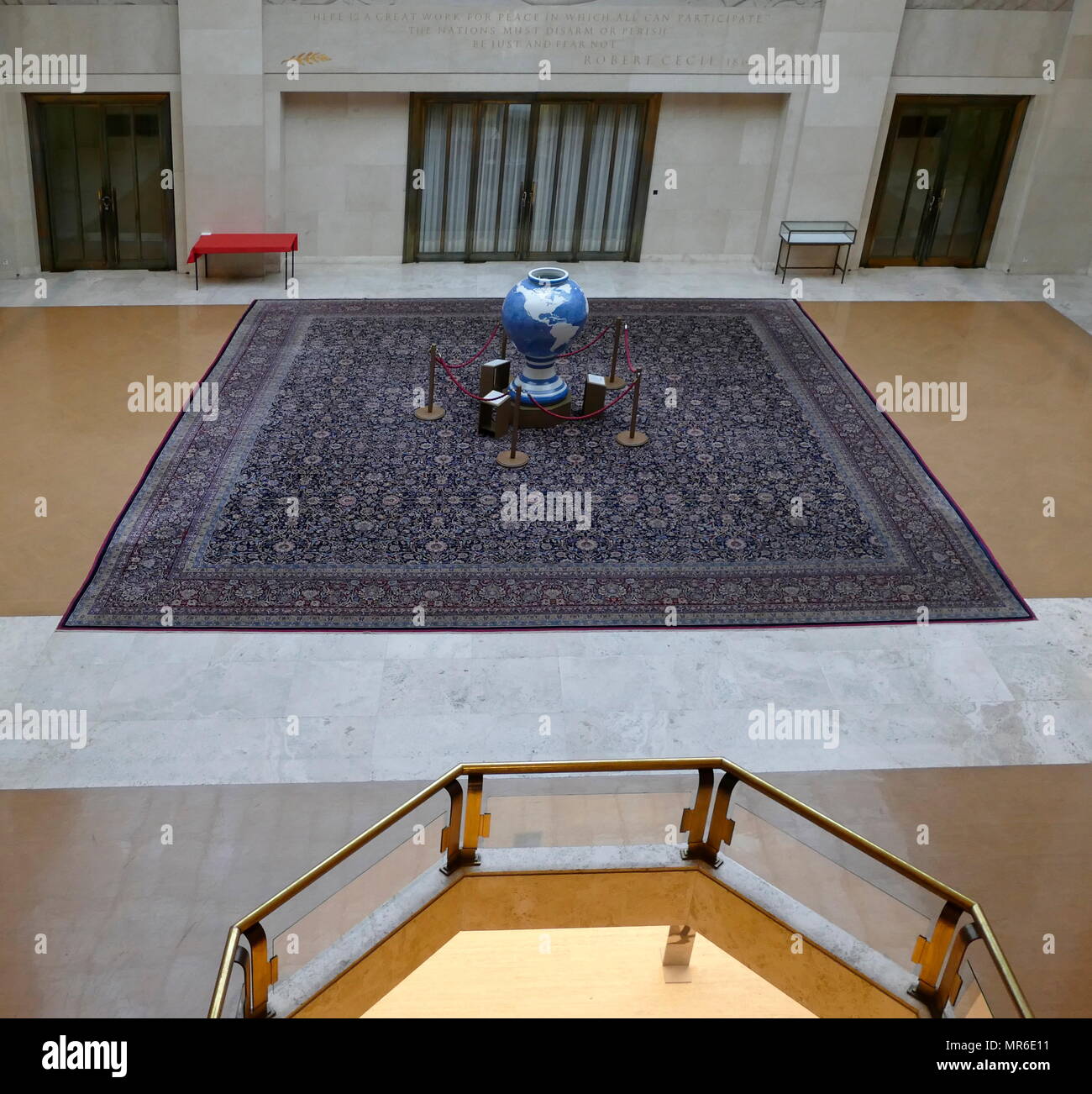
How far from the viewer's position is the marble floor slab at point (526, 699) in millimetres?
6969

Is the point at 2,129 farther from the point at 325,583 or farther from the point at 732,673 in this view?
the point at 732,673

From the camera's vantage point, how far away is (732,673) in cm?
781

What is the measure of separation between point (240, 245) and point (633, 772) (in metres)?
9.95

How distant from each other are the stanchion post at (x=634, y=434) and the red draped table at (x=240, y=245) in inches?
202

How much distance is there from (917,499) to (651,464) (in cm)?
230

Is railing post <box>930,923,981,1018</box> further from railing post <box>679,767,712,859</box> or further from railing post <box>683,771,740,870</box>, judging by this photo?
railing post <box>679,767,712,859</box>

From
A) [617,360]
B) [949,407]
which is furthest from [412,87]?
[949,407]

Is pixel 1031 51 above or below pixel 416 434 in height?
above

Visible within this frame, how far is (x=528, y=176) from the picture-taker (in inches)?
568

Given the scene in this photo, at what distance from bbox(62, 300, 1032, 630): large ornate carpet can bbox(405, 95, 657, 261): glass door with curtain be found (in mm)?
2827
